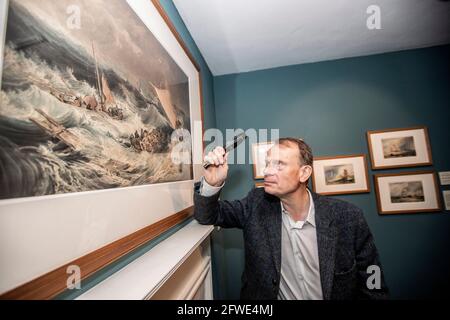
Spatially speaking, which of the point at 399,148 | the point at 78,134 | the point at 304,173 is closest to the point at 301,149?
the point at 304,173

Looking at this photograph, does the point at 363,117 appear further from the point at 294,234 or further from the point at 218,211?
the point at 218,211

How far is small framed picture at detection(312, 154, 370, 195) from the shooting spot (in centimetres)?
199

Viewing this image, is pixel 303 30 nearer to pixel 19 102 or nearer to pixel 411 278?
pixel 19 102

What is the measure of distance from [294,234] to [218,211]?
1.52 ft

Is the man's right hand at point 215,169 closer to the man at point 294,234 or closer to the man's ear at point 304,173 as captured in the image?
the man at point 294,234

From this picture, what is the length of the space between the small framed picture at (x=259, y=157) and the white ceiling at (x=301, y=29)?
83 cm

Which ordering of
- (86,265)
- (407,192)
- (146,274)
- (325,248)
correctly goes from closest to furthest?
(86,265) < (146,274) < (325,248) < (407,192)

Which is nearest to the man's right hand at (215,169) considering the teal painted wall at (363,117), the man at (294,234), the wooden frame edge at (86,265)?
the man at (294,234)

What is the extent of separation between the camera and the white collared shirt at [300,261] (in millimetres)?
1133

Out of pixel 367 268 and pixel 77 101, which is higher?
pixel 77 101

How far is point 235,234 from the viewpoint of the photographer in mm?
2107

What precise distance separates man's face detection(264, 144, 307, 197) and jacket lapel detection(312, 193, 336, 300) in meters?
0.21

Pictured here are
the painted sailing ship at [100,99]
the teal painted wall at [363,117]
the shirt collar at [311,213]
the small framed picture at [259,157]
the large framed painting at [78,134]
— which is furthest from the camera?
the small framed picture at [259,157]

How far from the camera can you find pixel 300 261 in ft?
3.80
